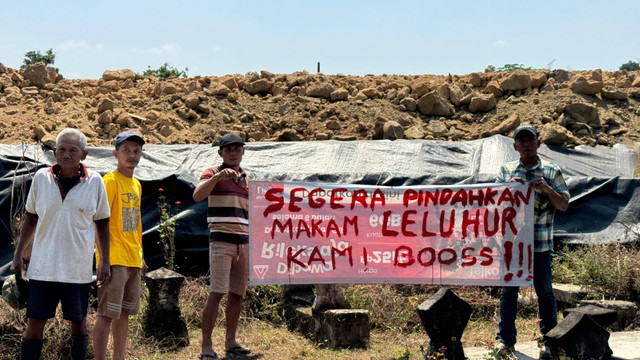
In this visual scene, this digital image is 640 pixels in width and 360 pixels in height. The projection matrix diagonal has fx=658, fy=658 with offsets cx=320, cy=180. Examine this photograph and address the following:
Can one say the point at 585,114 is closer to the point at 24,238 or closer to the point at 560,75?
the point at 560,75

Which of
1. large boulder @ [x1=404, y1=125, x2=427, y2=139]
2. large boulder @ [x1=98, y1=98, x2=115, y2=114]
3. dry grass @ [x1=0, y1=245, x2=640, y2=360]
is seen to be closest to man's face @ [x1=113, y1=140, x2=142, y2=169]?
dry grass @ [x1=0, y1=245, x2=640, y2=360]

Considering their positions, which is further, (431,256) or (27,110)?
(27,110)

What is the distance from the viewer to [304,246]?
18.7 feet

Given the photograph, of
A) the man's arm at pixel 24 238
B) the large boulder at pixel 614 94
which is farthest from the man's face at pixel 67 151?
the large boulder at pixel 614 94

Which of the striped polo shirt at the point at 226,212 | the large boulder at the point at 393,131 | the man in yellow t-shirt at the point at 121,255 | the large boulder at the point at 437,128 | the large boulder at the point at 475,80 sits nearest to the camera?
the man in yellow t-shirt at the point at 121,255

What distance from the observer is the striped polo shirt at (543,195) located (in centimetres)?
500

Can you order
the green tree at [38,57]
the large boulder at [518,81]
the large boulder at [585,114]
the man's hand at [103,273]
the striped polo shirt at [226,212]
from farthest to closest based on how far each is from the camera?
the green tree at [38,57] < the large boulder at [518,81] < the large boulder at [585,114] < the striped polo shirt at [226,212] < the man's hand at [103,273]

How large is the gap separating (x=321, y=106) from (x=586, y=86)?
5.18 metres

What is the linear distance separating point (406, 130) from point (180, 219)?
4731 mm

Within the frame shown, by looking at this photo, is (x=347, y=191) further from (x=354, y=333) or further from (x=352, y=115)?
(x=352, y=115)

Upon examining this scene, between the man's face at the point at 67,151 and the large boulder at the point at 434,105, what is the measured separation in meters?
9.43

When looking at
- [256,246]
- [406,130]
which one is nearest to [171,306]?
[256,246]

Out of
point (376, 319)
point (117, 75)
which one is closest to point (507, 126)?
point (376, 319)

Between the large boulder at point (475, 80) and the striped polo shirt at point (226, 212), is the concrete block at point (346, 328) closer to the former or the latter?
the striped polo shirt at point (226, 212)
